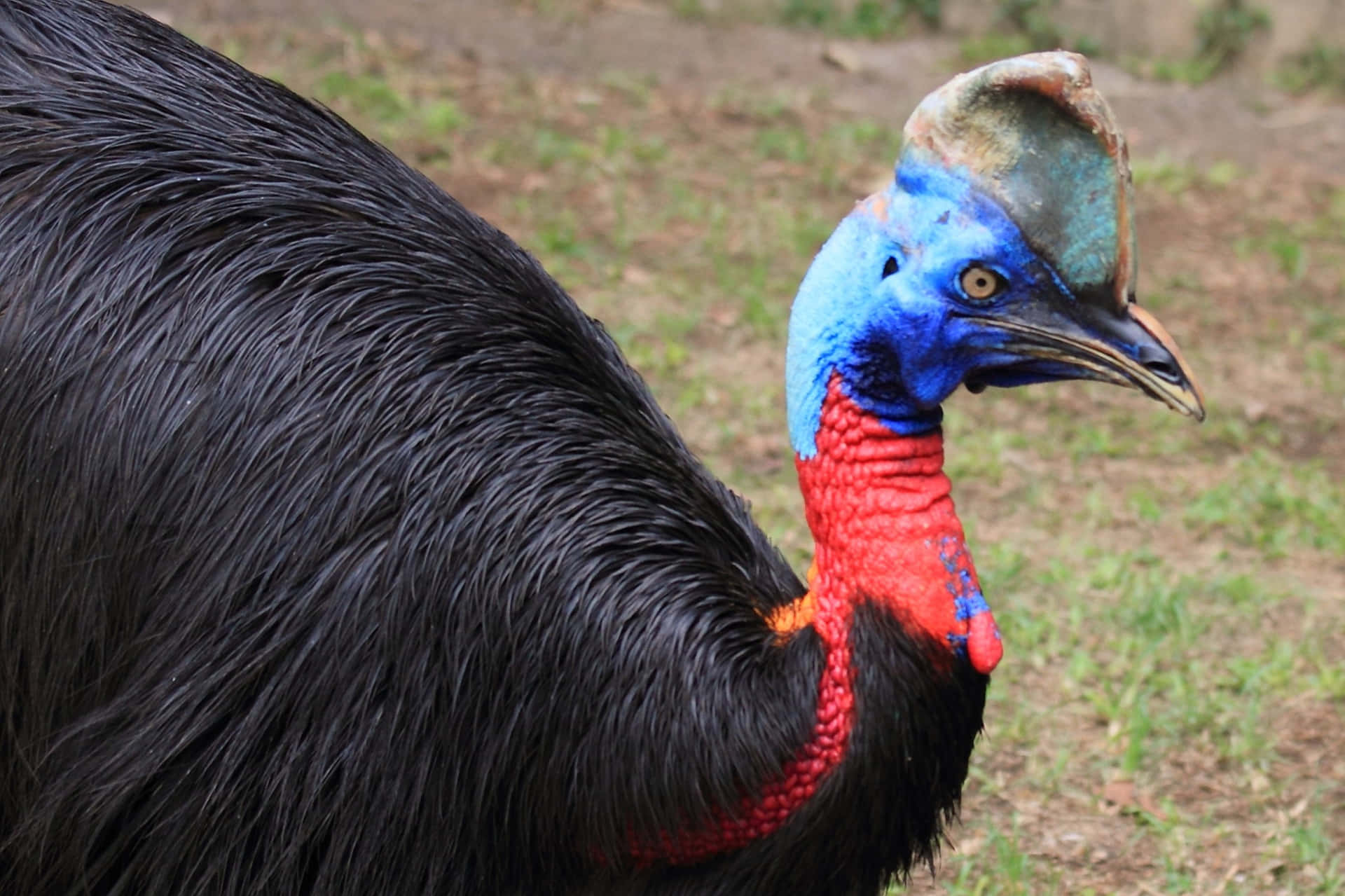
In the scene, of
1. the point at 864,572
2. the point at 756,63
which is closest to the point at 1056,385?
the point at 756,63

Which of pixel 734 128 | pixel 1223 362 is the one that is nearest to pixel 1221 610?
pixel 1223 362

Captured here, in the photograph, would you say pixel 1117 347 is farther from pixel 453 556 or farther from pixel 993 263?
pixel 453 556

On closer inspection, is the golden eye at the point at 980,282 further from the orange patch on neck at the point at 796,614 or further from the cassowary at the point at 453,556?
the orange patch on neck at the point at 796,614

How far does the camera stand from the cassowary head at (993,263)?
2.10 meters

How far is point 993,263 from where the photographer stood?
2146 millimetres

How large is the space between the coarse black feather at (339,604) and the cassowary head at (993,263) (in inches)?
13.3

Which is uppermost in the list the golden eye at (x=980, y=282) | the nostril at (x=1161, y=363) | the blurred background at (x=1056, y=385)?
the golden eye at (x=980, y=282)

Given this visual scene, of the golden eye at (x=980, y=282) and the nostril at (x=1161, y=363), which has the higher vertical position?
the golden eye at (x=980, y=282)

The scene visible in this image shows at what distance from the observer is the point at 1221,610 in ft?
14.0

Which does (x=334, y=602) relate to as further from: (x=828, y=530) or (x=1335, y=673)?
(x=1335, y=673)

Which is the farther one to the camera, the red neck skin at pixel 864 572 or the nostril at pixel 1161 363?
the red neck skin at pixel 864 572

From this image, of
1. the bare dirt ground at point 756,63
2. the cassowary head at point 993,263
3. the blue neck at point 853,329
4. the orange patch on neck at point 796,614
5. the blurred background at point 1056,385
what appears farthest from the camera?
the bare dirt ground at point 756,63

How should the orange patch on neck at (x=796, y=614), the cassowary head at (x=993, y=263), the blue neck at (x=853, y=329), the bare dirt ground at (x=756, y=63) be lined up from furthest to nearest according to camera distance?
the bare dirt ground at (x=756, y=63) → the orange patch on neck at (x=796, y=614) → the blue neck at (x=853, y=329) → the cassowary head at (x=993, y=263)

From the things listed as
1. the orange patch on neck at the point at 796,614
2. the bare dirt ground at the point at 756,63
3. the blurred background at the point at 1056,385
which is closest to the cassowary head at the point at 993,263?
the orange patch on neck at the point at 796,614
